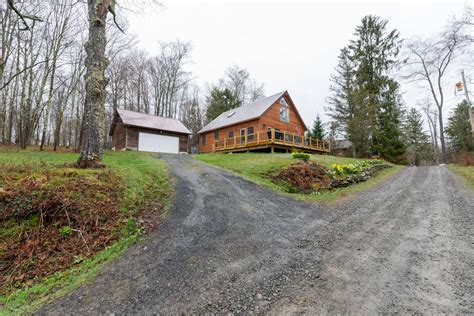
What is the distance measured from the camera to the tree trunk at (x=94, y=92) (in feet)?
19.7

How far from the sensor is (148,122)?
65.5 ft

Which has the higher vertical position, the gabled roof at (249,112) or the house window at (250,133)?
the gabled roof at (249,112)

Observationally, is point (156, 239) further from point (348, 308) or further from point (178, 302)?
point (348, 308)

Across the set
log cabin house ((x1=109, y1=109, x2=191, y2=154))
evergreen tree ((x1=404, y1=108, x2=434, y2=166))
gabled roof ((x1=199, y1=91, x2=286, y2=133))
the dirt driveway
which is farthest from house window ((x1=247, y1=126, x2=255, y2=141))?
evergreen tree ((x1=404, y1=108, x2=434, y2=166))

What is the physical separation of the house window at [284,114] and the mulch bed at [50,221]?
58.3 feet

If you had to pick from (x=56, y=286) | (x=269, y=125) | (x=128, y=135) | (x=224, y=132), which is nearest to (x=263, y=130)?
(x=269, y=125)

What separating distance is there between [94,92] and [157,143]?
14249mm

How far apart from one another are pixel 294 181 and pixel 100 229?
6.72 m

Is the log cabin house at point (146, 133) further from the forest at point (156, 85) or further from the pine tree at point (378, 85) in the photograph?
the pine tree at point (378, 85)

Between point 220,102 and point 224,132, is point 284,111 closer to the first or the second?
point 224,132

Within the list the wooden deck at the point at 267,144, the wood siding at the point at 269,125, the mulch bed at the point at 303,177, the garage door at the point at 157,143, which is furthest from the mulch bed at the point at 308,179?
the garage door at the point at 157,143

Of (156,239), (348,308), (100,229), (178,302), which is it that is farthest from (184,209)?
(348,308)

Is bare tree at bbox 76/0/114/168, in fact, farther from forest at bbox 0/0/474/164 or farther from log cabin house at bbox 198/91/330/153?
log cabin house at bbox 198/91/330/153

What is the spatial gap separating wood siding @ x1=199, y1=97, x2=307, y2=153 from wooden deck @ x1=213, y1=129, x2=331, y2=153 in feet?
2.24
